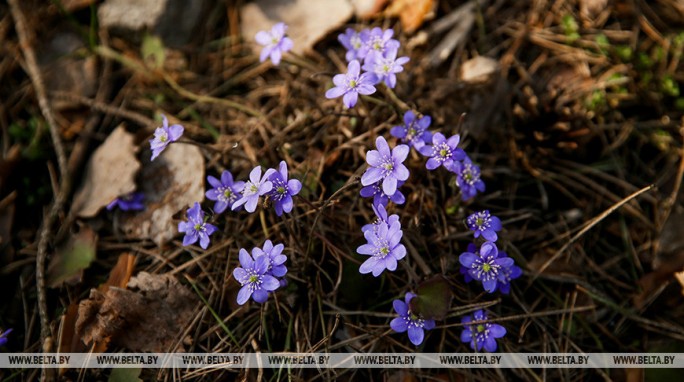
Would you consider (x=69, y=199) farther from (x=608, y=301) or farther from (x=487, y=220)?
(x=608, y=301)

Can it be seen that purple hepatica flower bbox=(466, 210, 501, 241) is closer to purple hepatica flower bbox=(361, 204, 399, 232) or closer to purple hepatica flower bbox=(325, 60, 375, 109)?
purple hepatica flower bbox=(361, 204, 399, 232)

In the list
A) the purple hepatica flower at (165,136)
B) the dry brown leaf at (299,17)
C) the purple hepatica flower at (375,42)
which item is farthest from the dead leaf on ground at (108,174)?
the purple hepatica flower at (375,42)

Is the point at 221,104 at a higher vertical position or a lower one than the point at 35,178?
higher

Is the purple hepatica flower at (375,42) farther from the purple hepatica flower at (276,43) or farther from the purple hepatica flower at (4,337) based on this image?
the purple hepatica flower at (4,337)

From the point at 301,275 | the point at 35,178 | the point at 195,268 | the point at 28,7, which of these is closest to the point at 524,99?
the point at 301,275


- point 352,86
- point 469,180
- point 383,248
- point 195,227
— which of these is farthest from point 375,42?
point 195,227

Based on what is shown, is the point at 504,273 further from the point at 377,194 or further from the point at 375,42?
the point at 375,42
